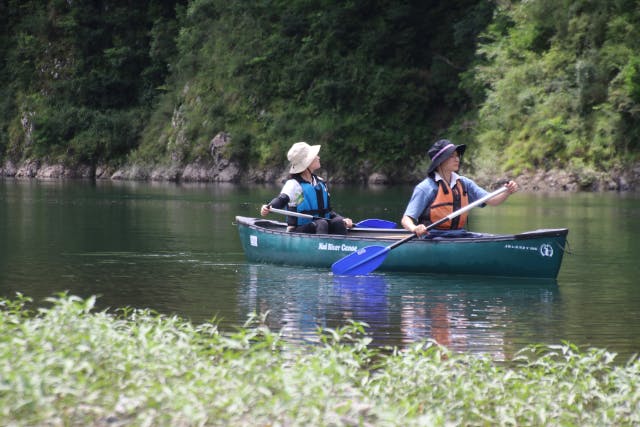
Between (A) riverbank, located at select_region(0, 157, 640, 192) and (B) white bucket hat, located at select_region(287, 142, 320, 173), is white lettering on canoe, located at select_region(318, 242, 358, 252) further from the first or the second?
(A) riverbank, located at select_region(0, 157, 640, 192)

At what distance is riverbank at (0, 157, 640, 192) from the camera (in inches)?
1417

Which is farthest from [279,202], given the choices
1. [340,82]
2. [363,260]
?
[340,82]

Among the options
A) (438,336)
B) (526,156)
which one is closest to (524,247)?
(438,336)

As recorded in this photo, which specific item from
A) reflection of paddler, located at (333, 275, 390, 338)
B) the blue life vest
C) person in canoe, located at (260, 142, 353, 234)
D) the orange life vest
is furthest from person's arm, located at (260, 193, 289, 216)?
the orange life vest

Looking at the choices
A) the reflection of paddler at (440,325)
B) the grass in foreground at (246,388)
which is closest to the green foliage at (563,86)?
the reflection of paddler at (440,325)

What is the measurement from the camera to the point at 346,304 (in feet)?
32.8

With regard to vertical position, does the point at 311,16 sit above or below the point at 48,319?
above

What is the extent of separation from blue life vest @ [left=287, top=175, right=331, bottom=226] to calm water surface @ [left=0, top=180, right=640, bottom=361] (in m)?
0.76

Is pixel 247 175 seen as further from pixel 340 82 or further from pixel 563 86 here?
pixel 563 86

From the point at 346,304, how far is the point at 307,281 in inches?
76.5

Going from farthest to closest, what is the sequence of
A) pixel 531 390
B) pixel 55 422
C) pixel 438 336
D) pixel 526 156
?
pixel 526 156
pixel 438 336
pixel 531 390
pixel 55 422

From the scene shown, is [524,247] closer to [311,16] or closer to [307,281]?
[307,281]

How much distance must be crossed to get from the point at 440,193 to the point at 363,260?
122cm

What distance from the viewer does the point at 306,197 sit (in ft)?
42.6
